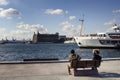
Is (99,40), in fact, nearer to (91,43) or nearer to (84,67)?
(91,43)

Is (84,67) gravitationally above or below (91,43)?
above

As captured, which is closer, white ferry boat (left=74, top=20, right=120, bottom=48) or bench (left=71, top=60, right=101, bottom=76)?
bench (left=71, top=60, right=101, bottom=76)

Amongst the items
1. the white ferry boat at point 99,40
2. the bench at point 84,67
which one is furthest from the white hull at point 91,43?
the bench at point 84,67

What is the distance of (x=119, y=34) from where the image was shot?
343 feet

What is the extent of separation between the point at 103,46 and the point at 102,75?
85.2 metres

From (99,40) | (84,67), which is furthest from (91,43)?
(84,67)

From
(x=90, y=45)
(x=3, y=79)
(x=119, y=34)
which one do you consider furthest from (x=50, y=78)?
(x=119, y=34)

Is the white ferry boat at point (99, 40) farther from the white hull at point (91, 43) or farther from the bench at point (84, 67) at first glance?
the bench at point (84, 67)

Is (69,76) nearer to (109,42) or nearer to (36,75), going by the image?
(36,75)

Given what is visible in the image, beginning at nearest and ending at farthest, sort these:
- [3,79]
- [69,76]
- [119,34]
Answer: [3,79]
[69,76]
[119,34]

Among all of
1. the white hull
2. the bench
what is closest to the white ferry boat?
the white hull

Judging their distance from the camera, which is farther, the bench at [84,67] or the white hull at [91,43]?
the white hull at [91,43]

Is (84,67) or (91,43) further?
(91,43)

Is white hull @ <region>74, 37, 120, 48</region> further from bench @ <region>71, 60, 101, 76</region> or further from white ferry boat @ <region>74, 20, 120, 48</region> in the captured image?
bench @ <region>71, 60, 101, 76</region>
